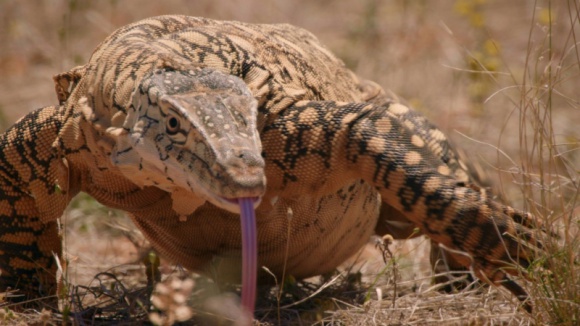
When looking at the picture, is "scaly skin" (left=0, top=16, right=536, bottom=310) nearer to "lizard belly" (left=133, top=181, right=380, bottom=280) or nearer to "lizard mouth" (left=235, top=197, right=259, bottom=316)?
"lizard belly" (left=133, top=181, right=380, bottom=280)

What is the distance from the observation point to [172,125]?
3.92m

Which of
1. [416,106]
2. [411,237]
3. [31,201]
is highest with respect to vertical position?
[31,201]

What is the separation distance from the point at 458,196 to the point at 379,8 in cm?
1045

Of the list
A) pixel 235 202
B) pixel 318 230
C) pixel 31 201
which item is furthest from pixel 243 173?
pixel 31 201

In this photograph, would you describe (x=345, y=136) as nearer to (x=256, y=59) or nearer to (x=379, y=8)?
(x=256, y=59)

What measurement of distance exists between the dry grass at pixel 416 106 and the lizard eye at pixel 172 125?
91 centimetres

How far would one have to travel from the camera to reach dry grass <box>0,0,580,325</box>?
180 inches

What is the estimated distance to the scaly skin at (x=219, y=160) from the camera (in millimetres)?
3928

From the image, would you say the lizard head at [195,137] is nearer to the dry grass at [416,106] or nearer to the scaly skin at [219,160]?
the scaly skin at [219,160]

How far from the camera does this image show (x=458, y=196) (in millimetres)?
4684

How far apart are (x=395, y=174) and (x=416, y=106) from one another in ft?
16.0

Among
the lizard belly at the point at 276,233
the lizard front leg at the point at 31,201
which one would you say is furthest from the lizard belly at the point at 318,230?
the lizard front leg at the point at 31,201

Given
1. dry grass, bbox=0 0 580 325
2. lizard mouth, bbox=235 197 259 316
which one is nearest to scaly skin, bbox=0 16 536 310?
lizard mouth, bbox=235 197 259 316

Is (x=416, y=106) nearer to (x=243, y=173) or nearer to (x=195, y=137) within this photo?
(x=195, y=137)
